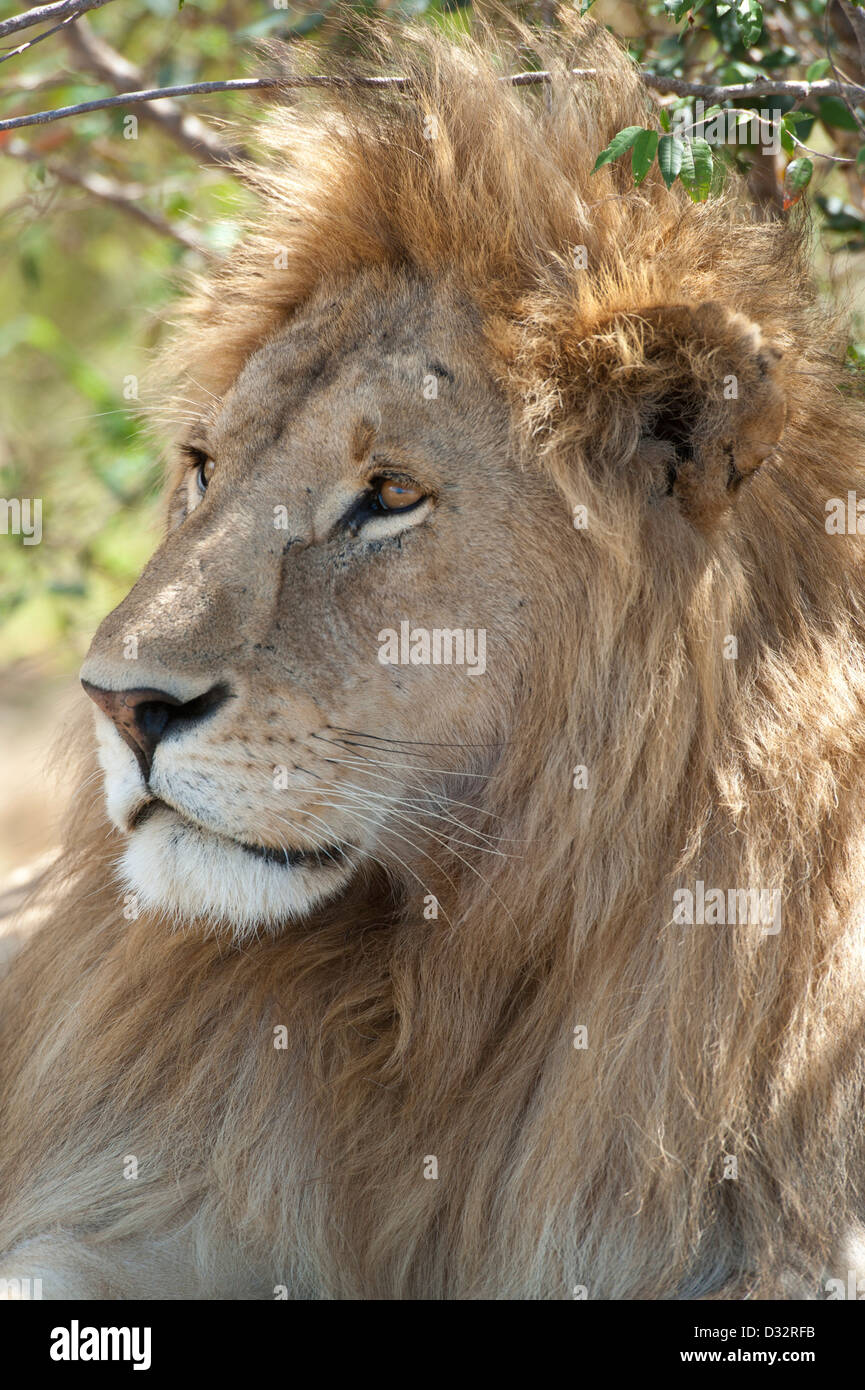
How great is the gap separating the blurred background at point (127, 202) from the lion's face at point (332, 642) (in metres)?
0.82

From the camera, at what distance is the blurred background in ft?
11.1

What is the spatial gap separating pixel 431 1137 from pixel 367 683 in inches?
30.3

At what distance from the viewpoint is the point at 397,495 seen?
242 centimetres

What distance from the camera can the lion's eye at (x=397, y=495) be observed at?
2.41m

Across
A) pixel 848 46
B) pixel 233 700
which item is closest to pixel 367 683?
pixel 233 700

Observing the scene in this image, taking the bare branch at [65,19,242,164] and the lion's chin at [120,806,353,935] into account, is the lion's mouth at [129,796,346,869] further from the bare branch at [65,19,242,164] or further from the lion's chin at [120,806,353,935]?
the bare branch at [65,19,242,164]

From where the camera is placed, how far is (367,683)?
2.36 meters

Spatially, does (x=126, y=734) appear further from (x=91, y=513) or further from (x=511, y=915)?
(x=91, y=513)

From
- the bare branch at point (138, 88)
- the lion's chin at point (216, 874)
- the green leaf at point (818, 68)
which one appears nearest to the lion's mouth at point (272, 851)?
the lion's chin at point (216, 874)

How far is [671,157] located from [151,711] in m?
1.24

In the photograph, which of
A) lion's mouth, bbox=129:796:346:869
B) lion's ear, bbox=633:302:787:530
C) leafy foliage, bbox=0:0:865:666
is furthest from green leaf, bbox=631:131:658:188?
lion's mouth, bbox=129:796:346:869

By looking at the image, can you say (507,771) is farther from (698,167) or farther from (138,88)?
(138,88)

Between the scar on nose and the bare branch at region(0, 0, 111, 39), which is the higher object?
the bare branch at region(0, 0, 111, 39)

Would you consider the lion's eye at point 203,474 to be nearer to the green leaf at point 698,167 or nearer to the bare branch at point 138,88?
the green leaf at point 698,167
